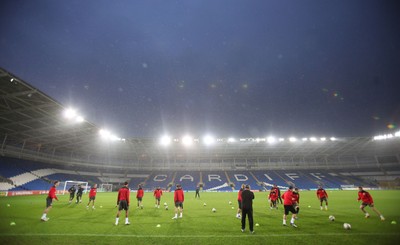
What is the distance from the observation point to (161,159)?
69.1m

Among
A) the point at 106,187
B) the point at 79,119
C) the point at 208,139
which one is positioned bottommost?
the point at 106,187

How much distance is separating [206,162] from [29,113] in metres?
50.7

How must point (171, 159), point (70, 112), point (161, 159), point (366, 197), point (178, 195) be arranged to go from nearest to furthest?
point (366, 197), point (178, 195), point (70, 112), point (171, 159), point (161, 159)

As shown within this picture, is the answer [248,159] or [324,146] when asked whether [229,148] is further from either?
[324,146]

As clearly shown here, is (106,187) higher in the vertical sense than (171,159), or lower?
lower

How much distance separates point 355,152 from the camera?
61.5 meters

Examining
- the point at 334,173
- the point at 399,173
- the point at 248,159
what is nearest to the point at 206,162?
the point at 248,159

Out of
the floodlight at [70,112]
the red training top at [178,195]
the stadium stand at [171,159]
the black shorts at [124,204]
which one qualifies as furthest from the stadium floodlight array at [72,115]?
the red training top at [178,195]

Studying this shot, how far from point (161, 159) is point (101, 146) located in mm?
21784

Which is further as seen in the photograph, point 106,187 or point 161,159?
point 161,159

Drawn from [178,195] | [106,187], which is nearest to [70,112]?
[178,195]

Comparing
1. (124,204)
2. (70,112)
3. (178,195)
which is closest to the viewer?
(124,204)

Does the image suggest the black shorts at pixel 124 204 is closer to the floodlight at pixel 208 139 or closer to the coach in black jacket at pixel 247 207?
the coach in black jacket at pixel 247 207

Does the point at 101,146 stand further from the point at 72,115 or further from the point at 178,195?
the point at 178,195
